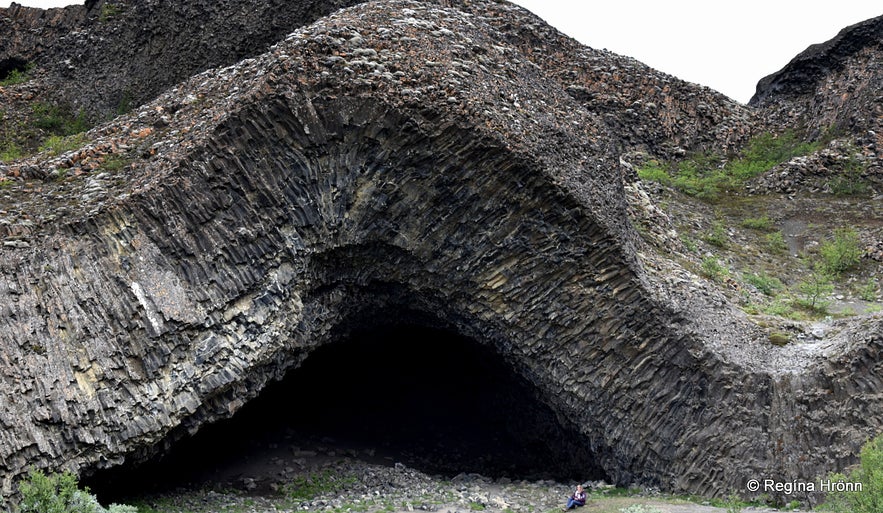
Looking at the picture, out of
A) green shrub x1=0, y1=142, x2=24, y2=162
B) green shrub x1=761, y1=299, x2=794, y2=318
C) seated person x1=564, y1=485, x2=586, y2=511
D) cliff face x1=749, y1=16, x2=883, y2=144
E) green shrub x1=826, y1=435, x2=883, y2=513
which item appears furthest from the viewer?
cliff face x1=749, y1=16, x2=883, y2=144

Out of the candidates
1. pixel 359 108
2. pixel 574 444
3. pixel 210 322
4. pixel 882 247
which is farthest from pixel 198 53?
pixel 882 247

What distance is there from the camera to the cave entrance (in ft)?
55.3

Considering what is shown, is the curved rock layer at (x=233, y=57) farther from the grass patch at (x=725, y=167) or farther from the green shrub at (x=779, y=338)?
the green shrub at (x=779, y=338)

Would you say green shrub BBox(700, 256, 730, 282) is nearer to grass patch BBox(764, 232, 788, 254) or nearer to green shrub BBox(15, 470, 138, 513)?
grass patch BBox(764, 232, 788, 254)

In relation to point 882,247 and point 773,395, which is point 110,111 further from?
point 882,247

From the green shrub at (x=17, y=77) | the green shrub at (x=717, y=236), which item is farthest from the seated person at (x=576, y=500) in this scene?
the green shrub at (x=17, y=77)

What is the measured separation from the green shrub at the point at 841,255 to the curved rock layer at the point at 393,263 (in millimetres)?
7744

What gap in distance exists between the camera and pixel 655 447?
1554cm

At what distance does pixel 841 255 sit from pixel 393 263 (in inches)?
569

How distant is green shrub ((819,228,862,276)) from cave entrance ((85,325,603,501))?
1045 cm

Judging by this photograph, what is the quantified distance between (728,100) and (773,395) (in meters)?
20.9

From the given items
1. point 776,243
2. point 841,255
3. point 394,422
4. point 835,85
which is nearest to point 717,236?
point 776,243

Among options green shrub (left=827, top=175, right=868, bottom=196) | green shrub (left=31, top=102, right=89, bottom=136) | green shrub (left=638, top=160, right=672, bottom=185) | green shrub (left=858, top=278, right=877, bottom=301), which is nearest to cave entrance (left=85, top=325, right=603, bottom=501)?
green shrub (left=858, top=278, right=877, bottom=301)

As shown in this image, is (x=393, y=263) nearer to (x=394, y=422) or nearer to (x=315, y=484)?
(x=315, y=484)
